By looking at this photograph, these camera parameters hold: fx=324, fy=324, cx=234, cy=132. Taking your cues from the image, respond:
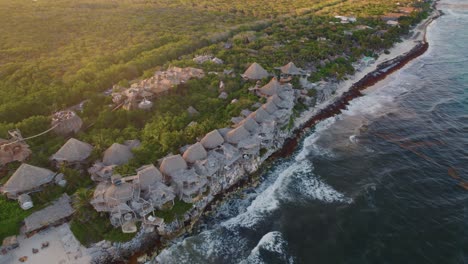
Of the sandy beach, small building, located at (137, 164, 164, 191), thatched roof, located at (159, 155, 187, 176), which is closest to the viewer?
the sandy beach

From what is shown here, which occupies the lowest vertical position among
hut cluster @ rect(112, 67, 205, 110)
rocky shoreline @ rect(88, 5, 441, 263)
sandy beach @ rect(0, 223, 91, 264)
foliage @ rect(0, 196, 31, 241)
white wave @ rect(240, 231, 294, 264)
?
white wave @ rect(240, 231, 294, 264)

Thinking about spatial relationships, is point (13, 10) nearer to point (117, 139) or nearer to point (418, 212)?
point (117, 139)

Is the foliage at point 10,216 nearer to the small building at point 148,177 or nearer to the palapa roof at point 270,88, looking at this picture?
the small building at point 148,177

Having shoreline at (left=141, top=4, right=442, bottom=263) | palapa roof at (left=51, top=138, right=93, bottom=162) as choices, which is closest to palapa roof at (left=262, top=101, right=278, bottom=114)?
shoreline at (left=141, top=4, right=442, bottom=263)

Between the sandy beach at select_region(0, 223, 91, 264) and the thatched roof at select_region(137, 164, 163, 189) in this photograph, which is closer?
the sandy beach at select_region(0, 223, 91, 264)

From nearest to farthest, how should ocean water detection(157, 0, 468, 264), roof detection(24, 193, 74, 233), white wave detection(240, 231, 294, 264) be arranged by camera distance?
roof detection(24, 193, 74, 233), white wave detection(240, 231, 294, 264), ocean water detection(157, 0, 468, 264)

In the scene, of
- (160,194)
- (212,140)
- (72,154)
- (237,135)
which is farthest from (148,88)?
(160,194)

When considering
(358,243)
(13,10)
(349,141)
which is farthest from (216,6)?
(358,243)

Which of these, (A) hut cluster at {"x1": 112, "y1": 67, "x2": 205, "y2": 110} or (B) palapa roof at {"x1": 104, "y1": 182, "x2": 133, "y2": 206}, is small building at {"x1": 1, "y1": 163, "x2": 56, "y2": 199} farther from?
(A) hut cluster at {"x1": 112, "y1": 67, "x2": 205, "y2": 110}
